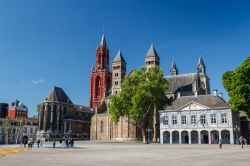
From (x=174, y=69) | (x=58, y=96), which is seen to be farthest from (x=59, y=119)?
(x=174, y=69)

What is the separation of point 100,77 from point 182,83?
1869 inches

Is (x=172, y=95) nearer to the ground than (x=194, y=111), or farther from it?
farther from it

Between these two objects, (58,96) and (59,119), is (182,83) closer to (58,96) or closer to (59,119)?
(59,119)

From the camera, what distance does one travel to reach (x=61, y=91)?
104 metres

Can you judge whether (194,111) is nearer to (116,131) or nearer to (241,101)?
(241,101)

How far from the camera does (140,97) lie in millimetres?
58375

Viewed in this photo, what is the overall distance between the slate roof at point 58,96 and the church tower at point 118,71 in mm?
24841

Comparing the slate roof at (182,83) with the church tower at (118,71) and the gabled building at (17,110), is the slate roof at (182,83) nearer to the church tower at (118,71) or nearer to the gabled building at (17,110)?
the church tower at (118,71)

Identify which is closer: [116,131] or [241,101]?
[241,101]

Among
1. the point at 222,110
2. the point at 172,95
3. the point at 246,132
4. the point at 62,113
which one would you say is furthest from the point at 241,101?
the point at 62,113

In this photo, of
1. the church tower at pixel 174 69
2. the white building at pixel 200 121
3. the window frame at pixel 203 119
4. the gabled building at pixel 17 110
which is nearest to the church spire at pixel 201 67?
the church tower at pixel 174 69

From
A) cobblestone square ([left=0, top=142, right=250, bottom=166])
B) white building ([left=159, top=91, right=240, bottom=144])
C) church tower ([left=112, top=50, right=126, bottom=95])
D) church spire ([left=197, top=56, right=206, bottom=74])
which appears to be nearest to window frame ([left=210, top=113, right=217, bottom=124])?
white building ([left=159, top=91, right=240, bottom=144])

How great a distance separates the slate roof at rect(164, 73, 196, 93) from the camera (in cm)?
7369

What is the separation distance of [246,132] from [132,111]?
24.9 meters
